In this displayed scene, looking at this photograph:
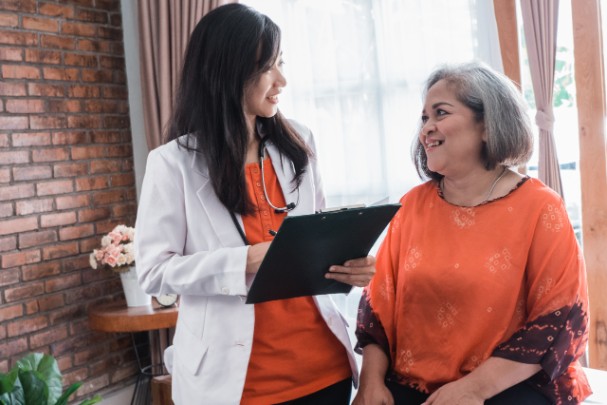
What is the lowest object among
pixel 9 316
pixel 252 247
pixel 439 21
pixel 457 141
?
pixel 9 316

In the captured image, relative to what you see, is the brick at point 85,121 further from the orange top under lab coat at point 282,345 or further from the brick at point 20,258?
the orange top under lab coat at point 282,345

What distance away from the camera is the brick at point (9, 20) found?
10.6 ft

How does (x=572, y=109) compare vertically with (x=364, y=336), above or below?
above

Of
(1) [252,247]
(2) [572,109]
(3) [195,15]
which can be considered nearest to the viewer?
(1) [252,247]

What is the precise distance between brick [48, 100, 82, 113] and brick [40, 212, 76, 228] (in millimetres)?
502

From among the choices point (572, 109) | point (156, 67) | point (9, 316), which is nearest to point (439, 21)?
point (572, 109)

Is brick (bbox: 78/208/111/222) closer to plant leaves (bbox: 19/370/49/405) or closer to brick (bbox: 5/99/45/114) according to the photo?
brick (bbox: 5/99/45/114)

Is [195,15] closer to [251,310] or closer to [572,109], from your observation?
[572,109]

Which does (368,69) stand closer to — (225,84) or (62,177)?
(62,177)

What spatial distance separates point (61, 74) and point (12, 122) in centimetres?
39

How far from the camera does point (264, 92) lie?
1734 millimetres

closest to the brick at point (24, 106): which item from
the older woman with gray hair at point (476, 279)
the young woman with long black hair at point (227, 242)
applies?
the young woman with long black hair at point (227, 242)

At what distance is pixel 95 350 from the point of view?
3.72 metres

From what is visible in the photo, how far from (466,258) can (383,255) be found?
0.27 metres
